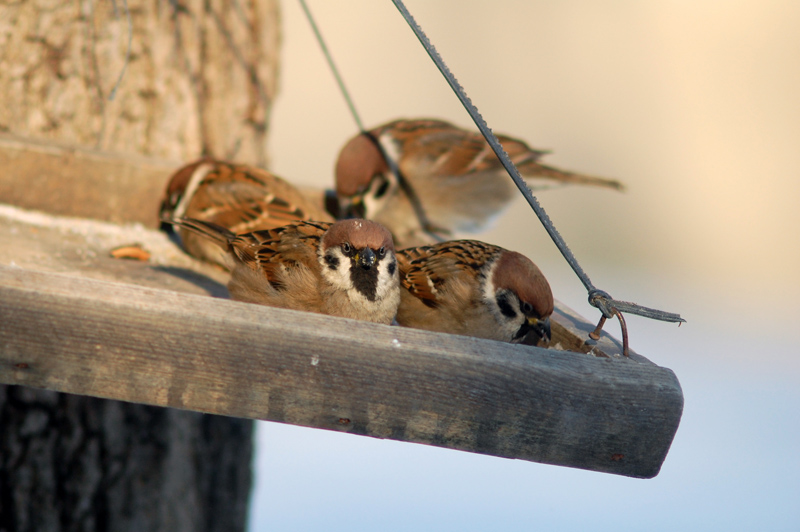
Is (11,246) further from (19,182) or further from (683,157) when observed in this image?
(683,157)

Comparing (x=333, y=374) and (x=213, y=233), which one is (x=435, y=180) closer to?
(x=213, y=233)

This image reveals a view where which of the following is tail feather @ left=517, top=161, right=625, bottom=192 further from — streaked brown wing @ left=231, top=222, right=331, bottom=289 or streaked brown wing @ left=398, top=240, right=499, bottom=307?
streaked brown wing @ left=231, top=222, right=331, bottom=289

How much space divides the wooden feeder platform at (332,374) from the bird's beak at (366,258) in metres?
0.40

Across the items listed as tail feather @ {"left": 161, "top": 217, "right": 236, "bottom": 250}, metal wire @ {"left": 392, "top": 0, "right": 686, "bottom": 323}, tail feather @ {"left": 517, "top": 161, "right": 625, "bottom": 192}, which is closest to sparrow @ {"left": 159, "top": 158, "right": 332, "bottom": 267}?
tail feather @ {"left": 161, "top": 217, "right": 236, "bottom": 250}

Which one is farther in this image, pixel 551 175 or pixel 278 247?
pixel 551 175

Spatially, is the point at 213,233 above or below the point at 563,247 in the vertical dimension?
below

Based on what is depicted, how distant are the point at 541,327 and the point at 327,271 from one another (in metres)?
0.46

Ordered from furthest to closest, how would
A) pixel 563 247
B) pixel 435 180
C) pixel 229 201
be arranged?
pixel 435 180 → pixel 229 201 → pixel 563 247

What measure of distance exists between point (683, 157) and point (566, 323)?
5.87 meters

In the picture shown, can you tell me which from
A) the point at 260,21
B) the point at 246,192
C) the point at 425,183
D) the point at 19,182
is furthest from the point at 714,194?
the point at 19,182

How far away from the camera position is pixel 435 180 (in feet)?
9.84

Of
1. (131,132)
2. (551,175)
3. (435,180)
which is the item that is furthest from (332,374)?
(551,175)

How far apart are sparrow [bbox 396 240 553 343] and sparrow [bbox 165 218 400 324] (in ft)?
0.36

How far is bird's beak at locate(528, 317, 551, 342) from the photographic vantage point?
5.30 feet
